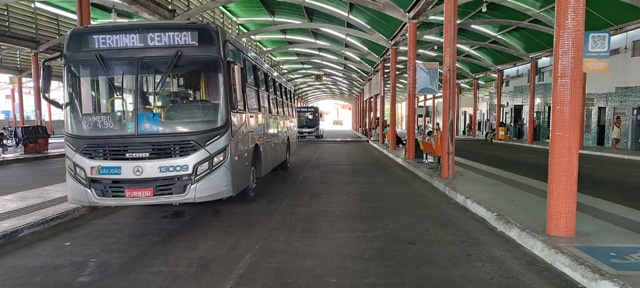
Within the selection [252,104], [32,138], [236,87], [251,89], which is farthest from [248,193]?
[32,138]

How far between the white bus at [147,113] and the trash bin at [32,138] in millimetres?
16624

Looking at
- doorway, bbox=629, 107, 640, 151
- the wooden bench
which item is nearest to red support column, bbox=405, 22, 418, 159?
the wooden bench

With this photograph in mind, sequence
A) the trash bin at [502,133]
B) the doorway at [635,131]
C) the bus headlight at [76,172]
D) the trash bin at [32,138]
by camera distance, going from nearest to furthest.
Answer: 1. the bus headlight at [76,172]
2. the trash bin at [32,138]
3. the doorway at [635,131]
4. the trash bin at [502,133]

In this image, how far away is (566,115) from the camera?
5.62 meters

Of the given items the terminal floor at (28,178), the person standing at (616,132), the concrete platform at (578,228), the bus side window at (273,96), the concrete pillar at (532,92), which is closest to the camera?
the concrete platform at (578,228)

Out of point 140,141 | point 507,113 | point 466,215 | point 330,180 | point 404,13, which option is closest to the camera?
point 140,141

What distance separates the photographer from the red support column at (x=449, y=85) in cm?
1114

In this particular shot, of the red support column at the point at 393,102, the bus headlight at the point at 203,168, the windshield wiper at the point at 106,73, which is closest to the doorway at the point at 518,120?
the red support column at the point at 393,102

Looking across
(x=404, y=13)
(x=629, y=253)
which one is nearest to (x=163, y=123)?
(x=629, y=253)

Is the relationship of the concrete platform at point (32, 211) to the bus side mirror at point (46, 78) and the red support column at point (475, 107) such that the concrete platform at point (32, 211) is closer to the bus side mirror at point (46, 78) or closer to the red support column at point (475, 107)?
the bus side mirror at point (46, 78)

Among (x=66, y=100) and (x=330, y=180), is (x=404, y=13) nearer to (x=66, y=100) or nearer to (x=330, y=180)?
(x=330, y=180)

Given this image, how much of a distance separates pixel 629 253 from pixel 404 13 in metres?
15.0

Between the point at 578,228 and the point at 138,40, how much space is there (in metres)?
7.51

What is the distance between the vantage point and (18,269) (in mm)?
5047
